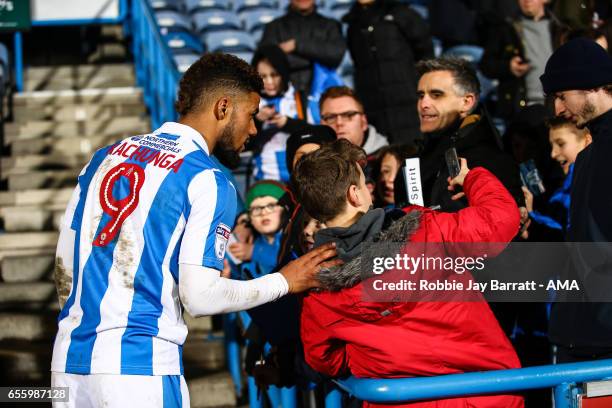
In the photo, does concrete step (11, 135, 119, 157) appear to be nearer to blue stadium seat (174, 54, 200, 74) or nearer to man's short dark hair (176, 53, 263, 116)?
blue stadium seat (174, 54, 200, 74)

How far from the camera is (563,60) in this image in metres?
3.54

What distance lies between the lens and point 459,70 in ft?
13.7

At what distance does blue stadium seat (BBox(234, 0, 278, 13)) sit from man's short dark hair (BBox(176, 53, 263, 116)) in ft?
32.7

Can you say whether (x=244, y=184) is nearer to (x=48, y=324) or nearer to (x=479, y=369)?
(x=48, y=324)

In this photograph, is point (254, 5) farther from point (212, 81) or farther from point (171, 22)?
point (212, 81)

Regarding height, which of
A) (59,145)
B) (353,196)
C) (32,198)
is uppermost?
(59,145)

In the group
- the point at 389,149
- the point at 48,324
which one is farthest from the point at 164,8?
the point at 389,149

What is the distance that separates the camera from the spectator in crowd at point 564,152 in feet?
16.1

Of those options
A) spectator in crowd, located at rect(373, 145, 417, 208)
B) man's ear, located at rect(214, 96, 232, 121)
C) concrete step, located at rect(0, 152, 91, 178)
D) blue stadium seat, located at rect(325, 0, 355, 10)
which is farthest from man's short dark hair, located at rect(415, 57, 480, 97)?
blue stadium seat, located at rect(325, 0, 355, 10)

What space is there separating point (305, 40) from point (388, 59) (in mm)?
771

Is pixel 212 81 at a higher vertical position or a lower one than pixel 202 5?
lower

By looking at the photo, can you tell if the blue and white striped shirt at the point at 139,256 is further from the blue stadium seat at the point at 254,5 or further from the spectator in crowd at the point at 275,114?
the blue stadium seat at the point at 254,5

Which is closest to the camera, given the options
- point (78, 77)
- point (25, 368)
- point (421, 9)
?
point (25, 368)

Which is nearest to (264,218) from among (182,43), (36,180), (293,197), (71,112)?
(293,197)
